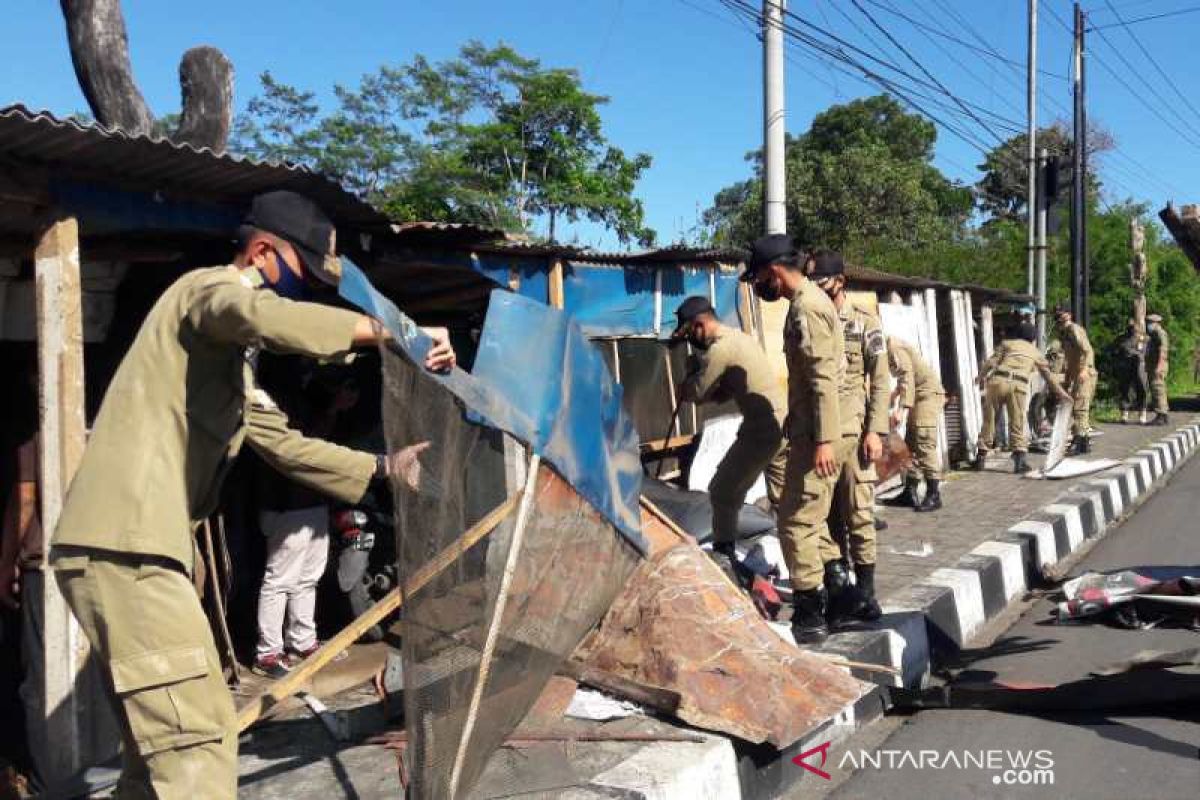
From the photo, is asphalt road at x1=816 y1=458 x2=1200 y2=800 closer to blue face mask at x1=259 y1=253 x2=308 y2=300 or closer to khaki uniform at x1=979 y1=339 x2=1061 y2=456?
blue face mask at x1=259 y1=253 x2=308 y2=300

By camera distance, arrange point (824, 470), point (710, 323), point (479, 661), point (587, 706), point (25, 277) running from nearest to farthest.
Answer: point (479, 661), point (587, 706), point (824, 470), point (25, 277), point (710, 323)

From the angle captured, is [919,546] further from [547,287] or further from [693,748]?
[693,748]

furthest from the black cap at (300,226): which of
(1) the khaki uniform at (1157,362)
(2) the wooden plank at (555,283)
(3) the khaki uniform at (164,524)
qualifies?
(1) the khaki uniform at (1157,362)

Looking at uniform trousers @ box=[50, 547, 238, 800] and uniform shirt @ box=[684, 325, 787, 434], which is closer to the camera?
uniform trousers @ box=[50, 547, 238, 800]

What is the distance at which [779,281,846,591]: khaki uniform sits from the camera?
15.1 ft

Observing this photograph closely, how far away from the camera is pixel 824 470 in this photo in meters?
4.59

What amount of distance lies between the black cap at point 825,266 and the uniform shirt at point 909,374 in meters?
3.11

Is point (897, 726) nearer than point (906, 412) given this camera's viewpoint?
Yes

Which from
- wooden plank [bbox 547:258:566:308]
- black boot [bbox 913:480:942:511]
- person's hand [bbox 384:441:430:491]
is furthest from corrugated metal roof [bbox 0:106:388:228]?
black boot [bbox 913:480:942:511]

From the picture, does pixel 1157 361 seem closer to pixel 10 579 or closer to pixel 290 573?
pixel 290 573

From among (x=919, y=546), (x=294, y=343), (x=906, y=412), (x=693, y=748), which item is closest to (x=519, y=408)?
(x=294, y=343)

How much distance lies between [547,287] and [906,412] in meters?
3.52

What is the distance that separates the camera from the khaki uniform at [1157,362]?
16.1 meters

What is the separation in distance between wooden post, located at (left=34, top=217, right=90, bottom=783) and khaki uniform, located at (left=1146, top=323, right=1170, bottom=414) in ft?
52.8
